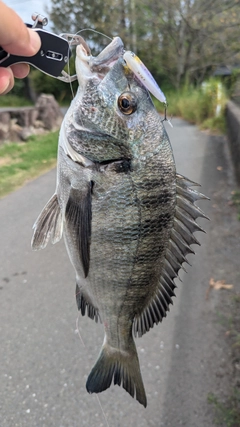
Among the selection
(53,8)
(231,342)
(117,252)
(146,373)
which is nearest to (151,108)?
(117,252)

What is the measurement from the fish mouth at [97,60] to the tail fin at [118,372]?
1189 millimetres

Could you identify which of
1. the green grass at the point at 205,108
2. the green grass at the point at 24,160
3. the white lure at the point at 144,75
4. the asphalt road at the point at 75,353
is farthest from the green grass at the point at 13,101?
the white lure at the point at 144,75

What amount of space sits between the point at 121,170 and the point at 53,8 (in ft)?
106

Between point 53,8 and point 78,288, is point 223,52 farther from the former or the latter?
point 78,288

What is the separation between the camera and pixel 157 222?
1.24m

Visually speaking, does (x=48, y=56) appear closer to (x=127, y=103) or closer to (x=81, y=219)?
(x=127, y=103)

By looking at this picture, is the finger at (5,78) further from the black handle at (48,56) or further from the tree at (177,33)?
the tree at (177,33)

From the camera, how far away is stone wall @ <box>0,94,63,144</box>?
31.7 ft

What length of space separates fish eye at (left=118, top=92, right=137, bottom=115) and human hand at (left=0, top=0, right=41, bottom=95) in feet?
1.21

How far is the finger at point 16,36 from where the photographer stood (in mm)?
991

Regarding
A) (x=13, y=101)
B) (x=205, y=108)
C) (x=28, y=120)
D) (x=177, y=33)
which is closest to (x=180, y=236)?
(x=28, y=120)

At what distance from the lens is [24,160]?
25.4 feet

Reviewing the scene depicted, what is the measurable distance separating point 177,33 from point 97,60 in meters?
21.5

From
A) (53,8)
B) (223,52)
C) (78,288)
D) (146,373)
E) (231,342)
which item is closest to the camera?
(78,288)
